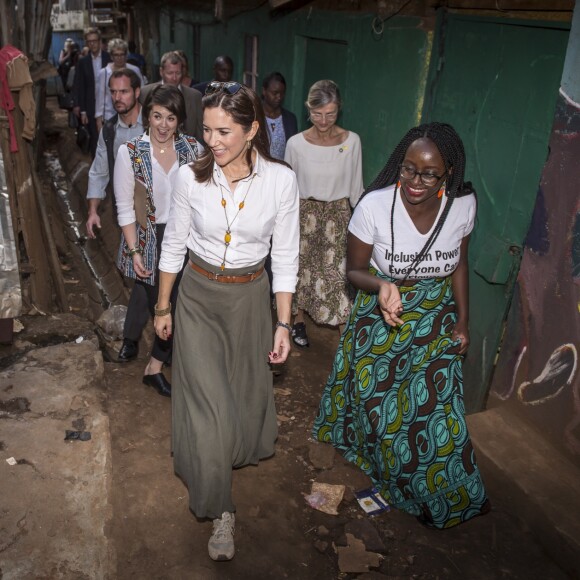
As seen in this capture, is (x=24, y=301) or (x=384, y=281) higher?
(x=384, y=281)

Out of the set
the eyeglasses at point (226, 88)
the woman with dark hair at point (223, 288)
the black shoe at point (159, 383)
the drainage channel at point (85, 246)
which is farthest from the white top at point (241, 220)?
the drainage channel at point (85, 246)

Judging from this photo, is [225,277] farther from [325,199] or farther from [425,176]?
[325,199]

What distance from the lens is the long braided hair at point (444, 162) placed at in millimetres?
3082

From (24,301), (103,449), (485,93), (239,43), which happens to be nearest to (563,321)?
(485,93)

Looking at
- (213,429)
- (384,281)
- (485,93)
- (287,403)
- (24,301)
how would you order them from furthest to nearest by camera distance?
(24,301) → (287,403) → (485,93) → (384,281) → (213,429)

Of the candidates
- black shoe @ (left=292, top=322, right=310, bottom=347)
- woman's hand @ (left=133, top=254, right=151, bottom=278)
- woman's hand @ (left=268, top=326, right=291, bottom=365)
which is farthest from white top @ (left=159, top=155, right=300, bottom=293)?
black shoe @ (left=292, top=322, right=310, bottom=347)

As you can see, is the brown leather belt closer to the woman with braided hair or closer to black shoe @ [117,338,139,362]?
the woman with braided hair

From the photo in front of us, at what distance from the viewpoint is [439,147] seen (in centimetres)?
305

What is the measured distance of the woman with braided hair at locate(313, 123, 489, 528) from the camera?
3248 millimetres

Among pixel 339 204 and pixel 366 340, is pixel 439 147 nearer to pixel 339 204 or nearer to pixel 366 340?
pixel 366 340

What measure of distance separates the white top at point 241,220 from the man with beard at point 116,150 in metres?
1.63

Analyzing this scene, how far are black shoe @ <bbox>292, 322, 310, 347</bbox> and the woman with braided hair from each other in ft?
6.31

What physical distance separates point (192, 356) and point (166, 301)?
0.38 m

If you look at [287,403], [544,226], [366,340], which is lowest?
[287,403]
